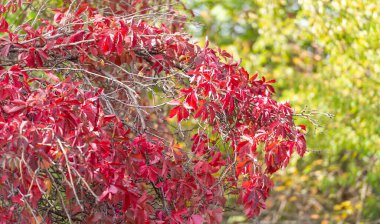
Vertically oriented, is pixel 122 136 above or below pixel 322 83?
above

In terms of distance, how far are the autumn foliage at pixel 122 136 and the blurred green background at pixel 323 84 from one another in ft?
5.59

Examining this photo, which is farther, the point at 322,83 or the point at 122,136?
the point at 322,83

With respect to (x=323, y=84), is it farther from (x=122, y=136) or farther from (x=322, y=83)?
(x=122, y=136)

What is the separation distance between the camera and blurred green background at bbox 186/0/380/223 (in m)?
6.32

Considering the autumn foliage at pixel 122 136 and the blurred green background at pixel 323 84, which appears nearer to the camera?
the autumn foliage at pixel 122 136

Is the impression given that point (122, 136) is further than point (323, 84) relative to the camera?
No

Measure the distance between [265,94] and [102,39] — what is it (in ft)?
2.49

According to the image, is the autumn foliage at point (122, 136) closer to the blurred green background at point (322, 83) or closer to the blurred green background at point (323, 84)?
the blurred green background at point (322, 83)

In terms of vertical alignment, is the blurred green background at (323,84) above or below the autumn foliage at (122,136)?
below

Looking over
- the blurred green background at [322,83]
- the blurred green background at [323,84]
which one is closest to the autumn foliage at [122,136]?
the blurred green background at [322,83]

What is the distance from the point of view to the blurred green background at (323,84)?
6316 mm

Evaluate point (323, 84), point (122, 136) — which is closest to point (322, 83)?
point (323, 84)

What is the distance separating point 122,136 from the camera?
2.78 m

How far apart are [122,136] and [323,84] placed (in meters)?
4.48
